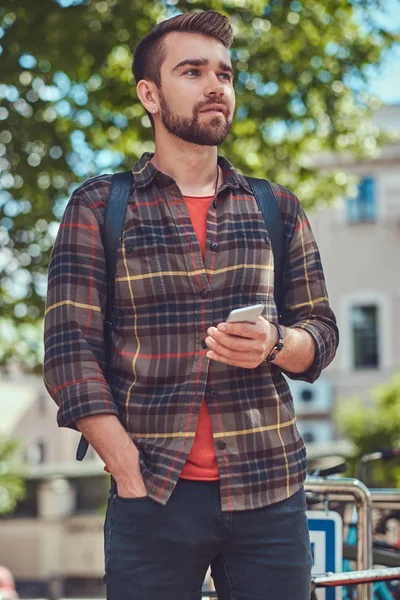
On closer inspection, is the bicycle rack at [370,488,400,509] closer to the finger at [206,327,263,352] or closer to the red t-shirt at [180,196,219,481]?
the red t-shirt at [180,196,219,481]

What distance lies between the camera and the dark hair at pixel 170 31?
8.59ft

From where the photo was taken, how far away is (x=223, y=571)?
7.73ft

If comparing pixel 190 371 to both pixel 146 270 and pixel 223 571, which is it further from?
pixel 223 571

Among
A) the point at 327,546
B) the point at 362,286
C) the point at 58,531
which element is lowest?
the point at 58,531

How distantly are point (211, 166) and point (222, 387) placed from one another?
63cm

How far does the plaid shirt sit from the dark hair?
298 millimetres

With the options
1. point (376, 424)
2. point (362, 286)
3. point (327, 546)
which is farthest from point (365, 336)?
point (327, 546)

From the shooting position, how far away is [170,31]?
2.65m

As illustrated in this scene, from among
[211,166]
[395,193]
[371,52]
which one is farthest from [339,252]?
[211,166]

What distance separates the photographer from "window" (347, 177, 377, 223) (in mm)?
32344

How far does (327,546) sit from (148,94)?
1905 mm

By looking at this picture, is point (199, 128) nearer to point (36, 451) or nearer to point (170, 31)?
point (170, 31)

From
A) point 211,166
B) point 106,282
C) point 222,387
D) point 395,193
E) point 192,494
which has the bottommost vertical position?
point 192,494

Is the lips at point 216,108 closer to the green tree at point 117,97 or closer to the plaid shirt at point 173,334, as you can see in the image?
the plaid shirt at point 173,334
